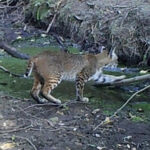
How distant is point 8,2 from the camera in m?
17.2

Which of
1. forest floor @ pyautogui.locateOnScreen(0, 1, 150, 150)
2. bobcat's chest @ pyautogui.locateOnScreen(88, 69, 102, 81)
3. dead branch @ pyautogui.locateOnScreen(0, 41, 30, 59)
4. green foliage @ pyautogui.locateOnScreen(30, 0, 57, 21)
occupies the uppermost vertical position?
green foliage @ pyautogui.locateOnScreen(30, 0, 57, 21)

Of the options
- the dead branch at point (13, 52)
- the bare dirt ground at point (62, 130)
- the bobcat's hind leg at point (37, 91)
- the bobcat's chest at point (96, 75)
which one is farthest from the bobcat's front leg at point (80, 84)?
the dead branch at point (13, 52)

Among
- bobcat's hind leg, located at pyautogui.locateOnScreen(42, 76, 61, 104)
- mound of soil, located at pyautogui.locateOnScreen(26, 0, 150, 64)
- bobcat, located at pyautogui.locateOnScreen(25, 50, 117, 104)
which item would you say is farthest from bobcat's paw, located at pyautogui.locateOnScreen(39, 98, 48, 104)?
mound of soil, located at pyautogui.locateOnScreen(26, 0, 150, 64)

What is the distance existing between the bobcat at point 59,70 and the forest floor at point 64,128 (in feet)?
0.99

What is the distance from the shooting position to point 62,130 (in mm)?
7168

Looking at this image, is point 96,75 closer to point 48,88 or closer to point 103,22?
point 48,88

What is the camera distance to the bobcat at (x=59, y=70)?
27.7 ft

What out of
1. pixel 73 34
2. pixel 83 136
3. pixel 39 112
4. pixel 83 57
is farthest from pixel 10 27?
pixel 83 136

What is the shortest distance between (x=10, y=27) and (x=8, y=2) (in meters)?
1.68

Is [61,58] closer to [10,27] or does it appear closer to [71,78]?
[71,78]

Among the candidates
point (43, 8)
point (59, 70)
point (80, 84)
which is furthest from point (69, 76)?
point (43, 8)

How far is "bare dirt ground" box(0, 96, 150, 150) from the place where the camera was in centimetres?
669

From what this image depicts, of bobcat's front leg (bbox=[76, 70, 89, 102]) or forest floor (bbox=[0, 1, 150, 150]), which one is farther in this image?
bobcat's front leg (bbox=[76, 70, 89, 102])

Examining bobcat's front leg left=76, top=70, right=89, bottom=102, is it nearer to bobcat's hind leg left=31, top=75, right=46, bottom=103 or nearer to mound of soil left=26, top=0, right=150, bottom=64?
bobcat's hind leg left=31, top=75, right=46, bottom=103
